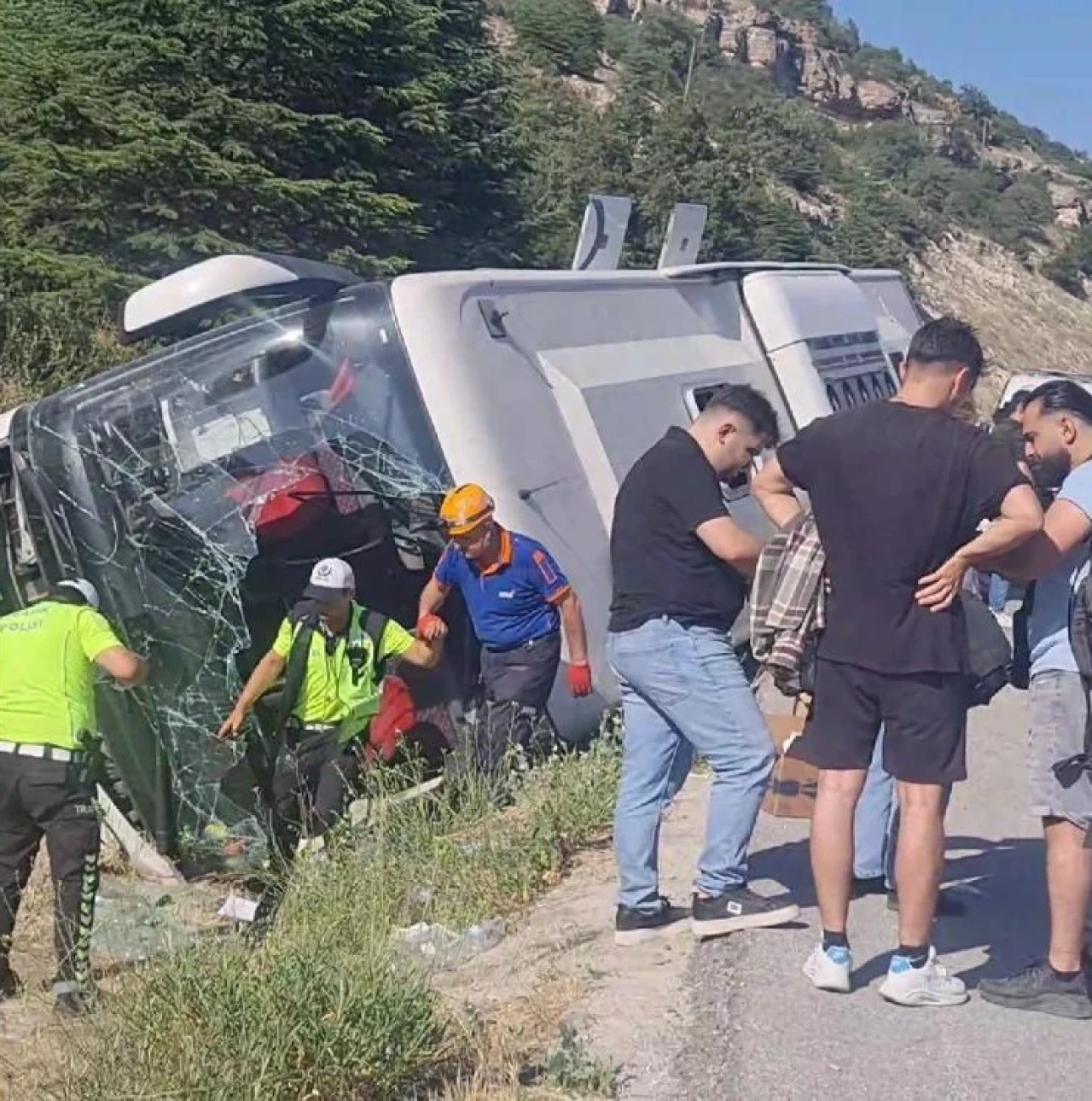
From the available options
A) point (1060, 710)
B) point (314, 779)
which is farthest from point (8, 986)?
point (1060, 710)

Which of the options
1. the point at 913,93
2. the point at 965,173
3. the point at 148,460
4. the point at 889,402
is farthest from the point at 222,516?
the point at 913,93

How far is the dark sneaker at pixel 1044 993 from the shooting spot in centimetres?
446

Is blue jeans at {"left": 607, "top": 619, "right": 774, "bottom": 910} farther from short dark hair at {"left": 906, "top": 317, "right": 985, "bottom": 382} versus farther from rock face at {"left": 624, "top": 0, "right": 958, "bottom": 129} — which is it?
rock face at {"left": 624, "top": 0, "right": 958, "bottom": 129}

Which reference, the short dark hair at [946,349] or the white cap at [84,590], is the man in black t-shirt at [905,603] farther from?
the white cap at [84,590]

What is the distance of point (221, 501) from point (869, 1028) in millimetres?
3984

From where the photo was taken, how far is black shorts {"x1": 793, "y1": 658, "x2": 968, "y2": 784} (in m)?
4.36

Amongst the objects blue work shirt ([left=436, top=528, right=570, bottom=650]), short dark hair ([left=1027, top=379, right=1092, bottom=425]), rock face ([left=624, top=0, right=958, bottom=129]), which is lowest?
blue work shirt ([left=436, top=528, right=570, bottom=650])

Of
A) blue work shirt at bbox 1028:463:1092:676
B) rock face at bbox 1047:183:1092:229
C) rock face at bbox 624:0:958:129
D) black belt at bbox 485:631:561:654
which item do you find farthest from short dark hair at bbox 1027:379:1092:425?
rock face at bbox 624:0:958:129

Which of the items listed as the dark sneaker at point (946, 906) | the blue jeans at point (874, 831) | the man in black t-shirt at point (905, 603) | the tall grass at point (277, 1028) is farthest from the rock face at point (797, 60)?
the tall grass at point (277, 1028)

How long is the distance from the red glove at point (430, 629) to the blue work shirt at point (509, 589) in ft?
0.48

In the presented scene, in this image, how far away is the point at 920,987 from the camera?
4.46 m

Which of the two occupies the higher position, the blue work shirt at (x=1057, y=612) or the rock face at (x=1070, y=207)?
the rock face at (x=1070, y=207)

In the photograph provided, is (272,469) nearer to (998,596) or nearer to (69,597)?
(69,597)

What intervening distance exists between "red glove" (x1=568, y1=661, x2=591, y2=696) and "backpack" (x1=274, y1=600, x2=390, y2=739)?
2.58 ft
